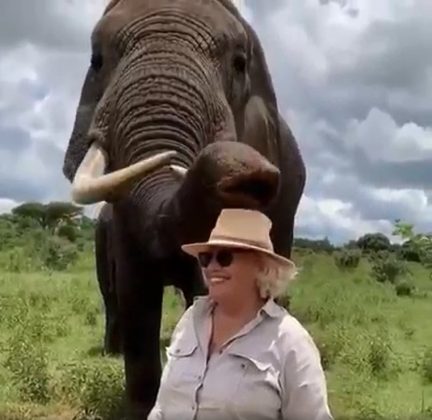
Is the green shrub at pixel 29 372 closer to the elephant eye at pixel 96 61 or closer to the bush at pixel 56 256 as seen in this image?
the elephant eye at pixel 96 61

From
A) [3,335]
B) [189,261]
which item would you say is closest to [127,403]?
[189,261]

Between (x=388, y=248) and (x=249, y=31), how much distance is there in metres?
27.3

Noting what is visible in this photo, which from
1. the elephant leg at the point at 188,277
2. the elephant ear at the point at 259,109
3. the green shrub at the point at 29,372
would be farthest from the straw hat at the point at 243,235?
the green shrub at the point at 29,372

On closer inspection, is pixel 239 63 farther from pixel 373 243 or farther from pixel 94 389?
pixel 373 243

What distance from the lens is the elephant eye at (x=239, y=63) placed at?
5914mm

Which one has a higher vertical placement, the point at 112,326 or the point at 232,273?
the point at 112,326

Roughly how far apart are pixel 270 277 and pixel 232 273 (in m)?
0.09

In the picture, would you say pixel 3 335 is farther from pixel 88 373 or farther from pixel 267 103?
pixel 267 103

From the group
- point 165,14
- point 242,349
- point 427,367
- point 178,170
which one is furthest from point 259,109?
point 427,367

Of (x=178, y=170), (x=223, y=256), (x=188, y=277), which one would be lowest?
(x=223, y=256)

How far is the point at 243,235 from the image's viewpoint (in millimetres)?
3131

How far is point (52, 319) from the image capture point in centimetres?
1267

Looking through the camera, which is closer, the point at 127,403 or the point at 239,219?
the point at 239,219

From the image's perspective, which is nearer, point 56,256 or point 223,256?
point 223,256
